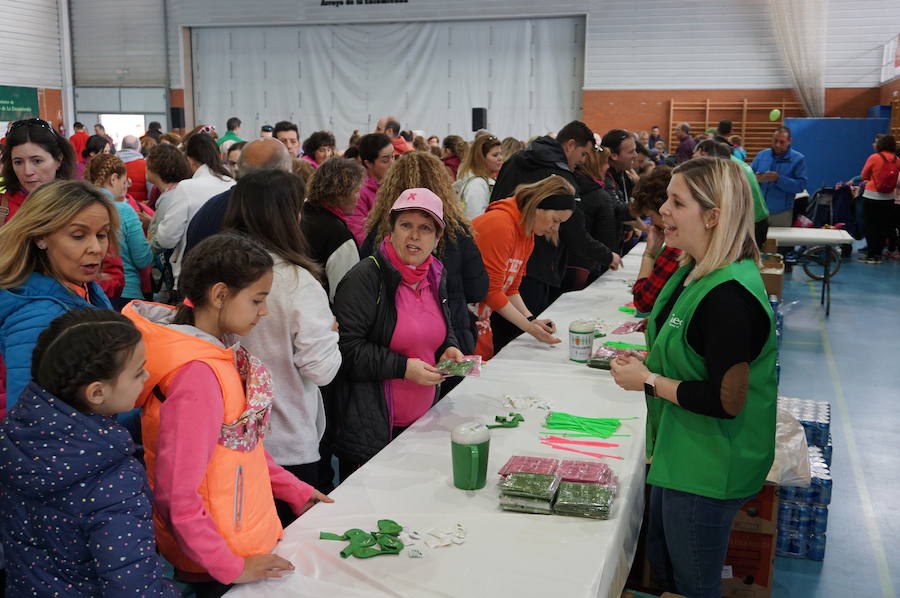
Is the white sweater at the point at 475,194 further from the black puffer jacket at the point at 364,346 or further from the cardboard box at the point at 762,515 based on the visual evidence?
the cardboard box at the point at 762,515

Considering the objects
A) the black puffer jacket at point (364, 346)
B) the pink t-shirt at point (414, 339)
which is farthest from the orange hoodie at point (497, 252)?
the black puffer jacket at point (364, 346)

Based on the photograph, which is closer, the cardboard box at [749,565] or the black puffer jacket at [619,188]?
the cardboard box at [749,565]

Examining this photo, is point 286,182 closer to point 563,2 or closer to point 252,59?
point 563,2

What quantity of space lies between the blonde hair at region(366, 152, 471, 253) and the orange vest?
1.58 metres

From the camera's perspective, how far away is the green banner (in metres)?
16.5

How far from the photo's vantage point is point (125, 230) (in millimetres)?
4008

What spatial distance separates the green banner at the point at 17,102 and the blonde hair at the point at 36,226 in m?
16.9

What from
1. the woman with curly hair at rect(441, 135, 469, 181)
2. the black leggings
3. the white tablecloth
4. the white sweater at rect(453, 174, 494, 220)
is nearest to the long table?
the white sweater at rect(453, 174, 494, 220)

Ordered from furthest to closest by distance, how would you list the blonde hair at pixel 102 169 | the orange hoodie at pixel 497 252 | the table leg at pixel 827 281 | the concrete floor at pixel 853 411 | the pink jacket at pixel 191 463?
the table leg at pixel 827 281 → the blonde hair at pixel 102 169 → the orange hoodie at pixel 497 252 → the concrete floor at pixel 853 411 → the pink jacket at pixel 191 463

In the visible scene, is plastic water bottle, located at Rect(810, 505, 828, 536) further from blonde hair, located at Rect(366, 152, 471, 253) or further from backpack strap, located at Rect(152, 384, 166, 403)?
backpack strap, located at Rect(152, 384, 166, 403)

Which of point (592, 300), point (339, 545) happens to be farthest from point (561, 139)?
point (339, 545)

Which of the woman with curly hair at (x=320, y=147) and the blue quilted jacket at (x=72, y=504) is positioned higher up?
the woman with curly hair at (x=320, y=147)

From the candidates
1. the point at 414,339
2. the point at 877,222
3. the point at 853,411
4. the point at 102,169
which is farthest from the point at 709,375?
the point at 877,222

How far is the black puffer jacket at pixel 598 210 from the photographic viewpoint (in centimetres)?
543
